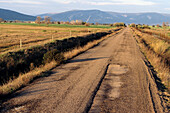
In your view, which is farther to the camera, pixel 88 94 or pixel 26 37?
pixel 26 37

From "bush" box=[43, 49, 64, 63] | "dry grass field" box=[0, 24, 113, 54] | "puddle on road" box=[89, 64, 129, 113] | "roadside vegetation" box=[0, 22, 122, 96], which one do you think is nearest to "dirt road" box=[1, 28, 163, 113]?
"puddle on road" box=[89, 64, 129, 113]

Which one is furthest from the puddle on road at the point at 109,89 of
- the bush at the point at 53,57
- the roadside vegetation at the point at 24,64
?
the bush at the point at 53,57

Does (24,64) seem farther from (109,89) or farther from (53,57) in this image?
(109,89)

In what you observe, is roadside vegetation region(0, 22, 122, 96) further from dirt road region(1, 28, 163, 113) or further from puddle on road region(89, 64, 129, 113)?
puddle on road region(89, 64, 129, 113)

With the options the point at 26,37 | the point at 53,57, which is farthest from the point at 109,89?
the point at 26,37

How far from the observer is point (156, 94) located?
596 cm

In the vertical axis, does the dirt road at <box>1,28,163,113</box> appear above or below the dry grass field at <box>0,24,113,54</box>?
below

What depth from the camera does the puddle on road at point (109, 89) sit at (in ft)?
16.2

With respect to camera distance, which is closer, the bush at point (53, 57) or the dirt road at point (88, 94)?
the dirt road at point (88, 94)

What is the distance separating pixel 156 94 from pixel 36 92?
4.14 meters

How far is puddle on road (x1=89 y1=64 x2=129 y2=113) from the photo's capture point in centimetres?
494

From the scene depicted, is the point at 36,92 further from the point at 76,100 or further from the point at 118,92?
the point at 118,92

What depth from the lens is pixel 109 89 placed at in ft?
20.6

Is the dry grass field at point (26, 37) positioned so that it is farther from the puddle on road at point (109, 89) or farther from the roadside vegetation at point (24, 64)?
the puddle on road at point (109, 89)
